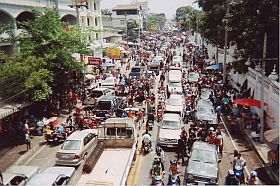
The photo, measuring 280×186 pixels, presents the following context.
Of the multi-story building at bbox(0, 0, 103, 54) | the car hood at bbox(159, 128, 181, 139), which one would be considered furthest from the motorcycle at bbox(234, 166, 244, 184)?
the multi-story building at bbox(0, 0, 103, 54)

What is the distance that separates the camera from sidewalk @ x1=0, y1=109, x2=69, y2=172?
19.2 meters

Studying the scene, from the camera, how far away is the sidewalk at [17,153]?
1916 centimetres

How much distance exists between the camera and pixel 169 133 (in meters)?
20.1

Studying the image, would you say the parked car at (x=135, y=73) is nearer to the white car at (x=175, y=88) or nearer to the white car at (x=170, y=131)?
the white car at (x=175, y=88)

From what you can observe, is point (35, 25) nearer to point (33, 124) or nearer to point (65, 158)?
point (33, 124)

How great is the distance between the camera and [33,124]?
24.1 m

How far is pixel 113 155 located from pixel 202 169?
14.7 ft

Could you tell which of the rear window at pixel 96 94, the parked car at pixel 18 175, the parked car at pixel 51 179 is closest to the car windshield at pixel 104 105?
the rear window at pixel 96 94

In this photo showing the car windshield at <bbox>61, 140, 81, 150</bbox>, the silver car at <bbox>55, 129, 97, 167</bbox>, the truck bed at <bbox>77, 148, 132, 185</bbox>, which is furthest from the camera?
the car windshield at <bbox>61, 140, 81, 150</bbox>

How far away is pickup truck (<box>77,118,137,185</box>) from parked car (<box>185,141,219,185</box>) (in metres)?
2.67

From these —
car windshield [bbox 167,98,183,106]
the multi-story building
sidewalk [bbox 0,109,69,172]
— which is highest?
the multi-story building

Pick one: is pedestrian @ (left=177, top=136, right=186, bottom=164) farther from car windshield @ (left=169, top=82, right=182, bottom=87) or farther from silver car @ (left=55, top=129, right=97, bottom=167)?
car windshield @ (left=169, top=82, right=182, bottom=87)

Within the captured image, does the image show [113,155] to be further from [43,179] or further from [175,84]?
[175,84]

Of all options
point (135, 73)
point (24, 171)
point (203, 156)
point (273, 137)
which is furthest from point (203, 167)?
point (135, 73)
